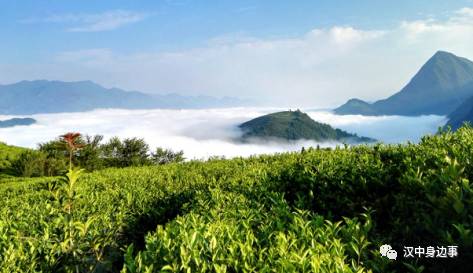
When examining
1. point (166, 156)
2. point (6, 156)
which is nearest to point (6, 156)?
point (6, 156)

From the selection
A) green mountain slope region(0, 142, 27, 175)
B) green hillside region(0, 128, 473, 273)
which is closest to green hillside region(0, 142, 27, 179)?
green mountain slope region(0, 142, 27, 175)

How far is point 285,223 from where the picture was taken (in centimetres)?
759

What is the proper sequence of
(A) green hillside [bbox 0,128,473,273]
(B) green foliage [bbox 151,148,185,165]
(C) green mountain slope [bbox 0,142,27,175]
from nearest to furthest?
(A) green hillside [bbox 0,128,473,273], (C) green mountain slope [bbox 0,142,27,175], (B) green foliage [bbox 151,148,185,165]

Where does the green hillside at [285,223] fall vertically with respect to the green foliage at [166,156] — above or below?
above

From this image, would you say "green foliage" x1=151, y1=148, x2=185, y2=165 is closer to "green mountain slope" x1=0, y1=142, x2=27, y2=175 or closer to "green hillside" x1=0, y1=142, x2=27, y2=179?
"green hillside" x1=0, y1=142, x2=27, y2=179

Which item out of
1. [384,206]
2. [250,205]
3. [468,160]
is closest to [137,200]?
[250,205]

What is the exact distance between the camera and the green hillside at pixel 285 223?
561 centimetres

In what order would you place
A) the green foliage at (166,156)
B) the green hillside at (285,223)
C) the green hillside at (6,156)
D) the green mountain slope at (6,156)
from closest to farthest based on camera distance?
the green hillside at (285,223) < the green hillside at (6,156) < the green mountain slope at (6,156) < the green foliage at (166,156)

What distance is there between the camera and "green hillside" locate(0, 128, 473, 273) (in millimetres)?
5609

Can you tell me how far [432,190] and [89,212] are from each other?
8.29 meters

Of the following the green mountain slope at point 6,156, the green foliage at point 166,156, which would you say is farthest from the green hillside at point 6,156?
the green foliage at point 166,156

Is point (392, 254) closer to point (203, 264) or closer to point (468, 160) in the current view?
point (203, 264)

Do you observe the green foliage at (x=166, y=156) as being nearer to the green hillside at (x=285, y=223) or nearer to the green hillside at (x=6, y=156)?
the green hillside at (x=6, y=156)

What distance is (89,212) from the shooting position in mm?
11570
